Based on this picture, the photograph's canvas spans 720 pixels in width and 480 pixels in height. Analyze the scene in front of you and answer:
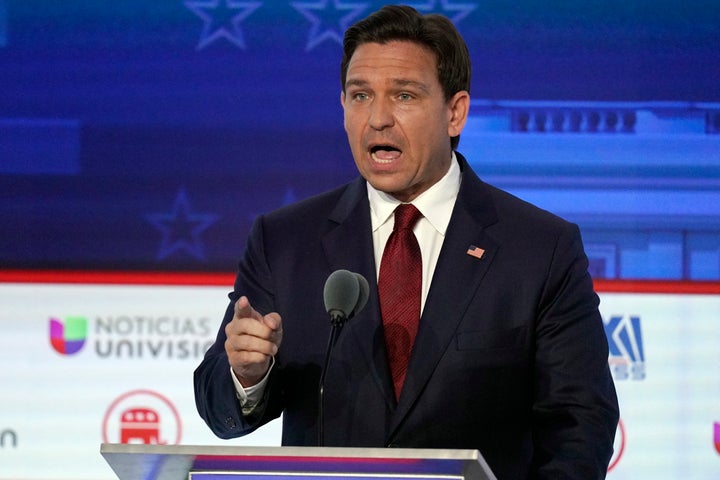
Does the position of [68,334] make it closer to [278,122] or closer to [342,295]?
[278,122]

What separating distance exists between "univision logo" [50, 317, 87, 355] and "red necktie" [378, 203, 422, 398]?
1669 millimetres

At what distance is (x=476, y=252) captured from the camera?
2.60m

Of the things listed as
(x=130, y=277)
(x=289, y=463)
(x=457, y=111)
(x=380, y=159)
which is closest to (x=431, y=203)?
(x=380, y=159)

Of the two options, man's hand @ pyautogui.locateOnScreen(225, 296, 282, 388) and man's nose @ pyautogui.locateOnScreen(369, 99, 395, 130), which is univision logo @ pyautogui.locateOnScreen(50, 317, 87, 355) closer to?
man's nose @ pyautogui.locateOnScreen(369, 99, 395, 130)

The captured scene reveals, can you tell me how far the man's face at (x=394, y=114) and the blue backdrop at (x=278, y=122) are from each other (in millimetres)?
1251

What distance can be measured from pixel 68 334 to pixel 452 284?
1.88m

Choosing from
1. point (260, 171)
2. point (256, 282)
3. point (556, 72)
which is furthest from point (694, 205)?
point (256, 282)

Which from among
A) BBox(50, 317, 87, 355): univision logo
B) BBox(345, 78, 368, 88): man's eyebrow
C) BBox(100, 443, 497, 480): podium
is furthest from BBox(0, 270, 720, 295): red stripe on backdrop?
BBox(100, 443, 497, 480): podium

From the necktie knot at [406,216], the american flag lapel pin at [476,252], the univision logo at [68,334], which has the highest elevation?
the necktie knot at [406,216]

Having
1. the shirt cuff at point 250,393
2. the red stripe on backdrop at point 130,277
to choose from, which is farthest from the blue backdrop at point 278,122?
the shirt cuff at point 250,393

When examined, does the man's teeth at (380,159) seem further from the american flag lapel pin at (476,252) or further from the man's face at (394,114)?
the american flag lapel pin at (476,252)

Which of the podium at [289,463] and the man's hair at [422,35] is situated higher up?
the man's hair at [422,35]

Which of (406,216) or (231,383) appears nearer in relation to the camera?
(231,383)

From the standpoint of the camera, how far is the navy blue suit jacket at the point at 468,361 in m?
2.43
